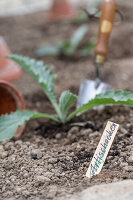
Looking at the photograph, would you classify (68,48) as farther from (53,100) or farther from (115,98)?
(115,98)

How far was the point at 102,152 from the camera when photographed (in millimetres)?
1235

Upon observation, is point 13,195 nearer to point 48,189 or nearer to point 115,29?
point 48,189

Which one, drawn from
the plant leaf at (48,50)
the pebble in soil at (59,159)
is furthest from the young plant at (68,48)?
the pebble in soil at (59,159)

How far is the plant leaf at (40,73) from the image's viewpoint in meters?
1.59

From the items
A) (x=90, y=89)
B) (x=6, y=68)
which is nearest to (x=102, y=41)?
(x=90, y=89)

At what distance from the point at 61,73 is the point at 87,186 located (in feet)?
4.52

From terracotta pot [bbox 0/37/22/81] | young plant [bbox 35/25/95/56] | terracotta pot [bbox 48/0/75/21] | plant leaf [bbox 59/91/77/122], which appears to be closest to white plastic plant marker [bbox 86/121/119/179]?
plant leaf [bbox 59/91/77/122]

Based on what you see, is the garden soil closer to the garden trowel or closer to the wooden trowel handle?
the garden trowel

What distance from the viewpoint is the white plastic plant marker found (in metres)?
1.20

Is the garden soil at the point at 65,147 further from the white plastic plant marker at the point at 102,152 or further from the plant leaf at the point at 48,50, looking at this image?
the plant leaf at the point at 48,50

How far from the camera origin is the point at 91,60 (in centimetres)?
260

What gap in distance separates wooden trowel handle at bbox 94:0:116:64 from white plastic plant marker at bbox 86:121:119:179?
51 cm

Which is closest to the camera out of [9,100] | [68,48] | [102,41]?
[102,41]

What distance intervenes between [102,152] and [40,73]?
2.12ft
